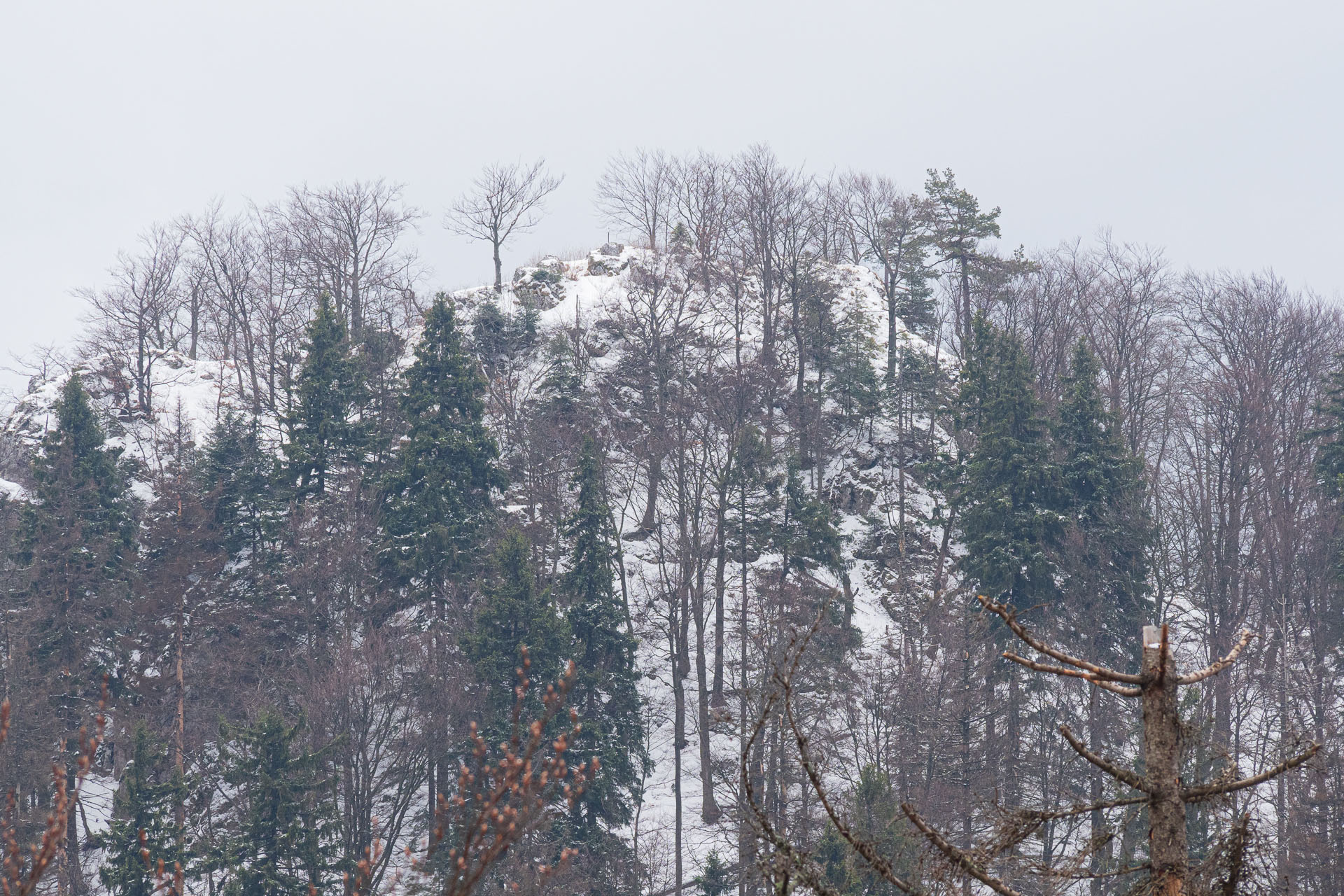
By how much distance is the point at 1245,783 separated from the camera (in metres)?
3.90

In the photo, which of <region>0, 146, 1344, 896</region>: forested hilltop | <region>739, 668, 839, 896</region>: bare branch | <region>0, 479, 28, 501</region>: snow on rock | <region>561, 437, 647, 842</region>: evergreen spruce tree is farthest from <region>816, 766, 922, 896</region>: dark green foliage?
<region>0, 479, 28, 501</region>: snow on rock

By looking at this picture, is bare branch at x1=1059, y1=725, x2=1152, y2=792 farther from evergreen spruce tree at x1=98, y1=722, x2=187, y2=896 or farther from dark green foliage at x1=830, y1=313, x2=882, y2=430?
dark green foliage at x1=830, y1=313, x2=882, y2=430

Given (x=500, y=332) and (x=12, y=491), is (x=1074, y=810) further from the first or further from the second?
(x=500, y=332)

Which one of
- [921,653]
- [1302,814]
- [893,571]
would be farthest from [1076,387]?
[1302,814]

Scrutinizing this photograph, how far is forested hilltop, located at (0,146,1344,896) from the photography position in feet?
73.6

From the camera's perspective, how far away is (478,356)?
4009cm

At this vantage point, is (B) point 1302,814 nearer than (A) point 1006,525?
Yes

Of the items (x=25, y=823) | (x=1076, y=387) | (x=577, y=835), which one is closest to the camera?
(x=25, y=823)

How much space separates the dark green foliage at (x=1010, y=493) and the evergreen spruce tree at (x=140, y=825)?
20.0 meters

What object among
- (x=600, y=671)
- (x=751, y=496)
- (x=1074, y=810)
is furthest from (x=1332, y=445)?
(x=1074, y=810)

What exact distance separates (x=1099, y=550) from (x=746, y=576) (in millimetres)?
10428

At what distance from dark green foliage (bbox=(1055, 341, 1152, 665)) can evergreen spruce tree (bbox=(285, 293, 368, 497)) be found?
21.8 metres

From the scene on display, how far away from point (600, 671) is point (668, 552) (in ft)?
18.9

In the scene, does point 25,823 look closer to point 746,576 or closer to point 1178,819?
point 746,576
